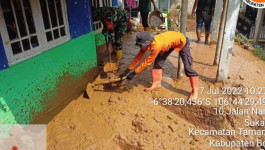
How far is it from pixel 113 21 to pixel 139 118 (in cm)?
240

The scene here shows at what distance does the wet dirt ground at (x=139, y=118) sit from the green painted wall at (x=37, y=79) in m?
0.45

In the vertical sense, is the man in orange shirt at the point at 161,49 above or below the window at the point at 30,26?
below

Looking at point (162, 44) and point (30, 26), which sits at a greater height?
point (30, 26)

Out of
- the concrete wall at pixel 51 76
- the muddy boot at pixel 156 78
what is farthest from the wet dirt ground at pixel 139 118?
the concrete wall at pixel 51 76

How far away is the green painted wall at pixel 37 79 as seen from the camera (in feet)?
9.16

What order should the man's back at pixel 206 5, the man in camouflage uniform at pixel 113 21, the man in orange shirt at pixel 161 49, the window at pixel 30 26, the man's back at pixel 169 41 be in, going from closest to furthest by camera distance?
1. the window at pixel 30 26
2. the man in orange shirt at pixel 161 49
3. the man's back at pixel 169 41
4. the man in camouflage uniform at pixel 113 21
5. the man's back at pixel 206 5

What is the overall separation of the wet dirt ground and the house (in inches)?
15.1

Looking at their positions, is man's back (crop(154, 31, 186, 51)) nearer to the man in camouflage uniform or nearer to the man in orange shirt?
the man in orange shirt

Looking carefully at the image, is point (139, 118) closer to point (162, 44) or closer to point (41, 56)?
point (162, 44)

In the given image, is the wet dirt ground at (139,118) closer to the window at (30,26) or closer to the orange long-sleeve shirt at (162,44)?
the orange long-sleeve shirt at (162,44)

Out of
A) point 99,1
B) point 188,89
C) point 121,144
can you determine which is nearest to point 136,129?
point 121,144

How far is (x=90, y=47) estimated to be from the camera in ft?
15.1

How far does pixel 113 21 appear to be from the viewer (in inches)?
186

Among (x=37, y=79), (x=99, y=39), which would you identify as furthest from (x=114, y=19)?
(x=37, y=79)
